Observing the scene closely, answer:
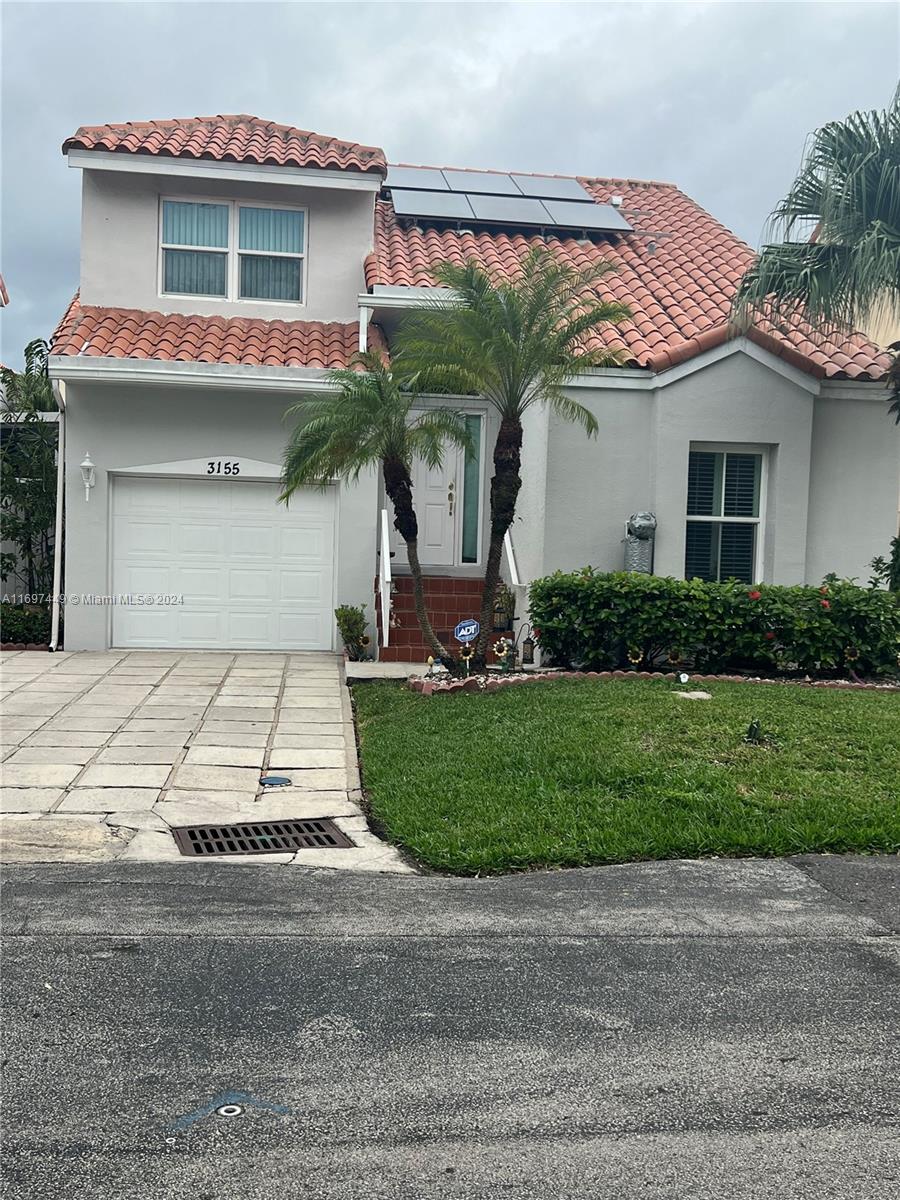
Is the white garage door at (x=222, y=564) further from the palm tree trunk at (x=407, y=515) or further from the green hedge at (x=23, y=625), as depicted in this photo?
the palm tree trunk at (x=407, y=515)

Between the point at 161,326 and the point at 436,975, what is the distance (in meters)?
11.7

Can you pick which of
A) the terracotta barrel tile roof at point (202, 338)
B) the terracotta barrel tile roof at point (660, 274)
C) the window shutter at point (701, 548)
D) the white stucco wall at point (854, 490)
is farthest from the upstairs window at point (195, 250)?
the white stucco wall at point (854, 490)

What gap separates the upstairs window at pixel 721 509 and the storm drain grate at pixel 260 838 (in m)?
7.50

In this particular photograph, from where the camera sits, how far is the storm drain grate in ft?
20.6

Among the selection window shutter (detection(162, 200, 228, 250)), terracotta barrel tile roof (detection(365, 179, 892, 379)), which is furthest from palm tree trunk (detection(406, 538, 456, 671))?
window shutter (detection(162, 200, 228, 250))

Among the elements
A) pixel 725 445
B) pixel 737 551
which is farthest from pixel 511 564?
pixel 725 445

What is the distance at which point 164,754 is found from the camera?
27.5ft

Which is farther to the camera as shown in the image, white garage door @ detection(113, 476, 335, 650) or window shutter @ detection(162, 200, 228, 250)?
window shutter @ detection(162, 200, 228, 250)

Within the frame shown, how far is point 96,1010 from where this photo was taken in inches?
155

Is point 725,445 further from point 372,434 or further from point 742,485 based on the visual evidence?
point 372,434

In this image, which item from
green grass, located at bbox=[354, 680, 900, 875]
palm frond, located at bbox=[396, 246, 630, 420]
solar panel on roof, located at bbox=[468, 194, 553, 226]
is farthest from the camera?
solar panel on roof, located at bbox=[468, 194, 553, 226]

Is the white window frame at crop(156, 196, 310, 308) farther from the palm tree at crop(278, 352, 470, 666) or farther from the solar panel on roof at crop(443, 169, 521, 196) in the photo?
the palm tree at crop(278, 352, 470, 666)

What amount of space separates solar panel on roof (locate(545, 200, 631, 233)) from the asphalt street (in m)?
13.1

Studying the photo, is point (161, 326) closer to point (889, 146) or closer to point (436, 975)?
point (889, 146)
